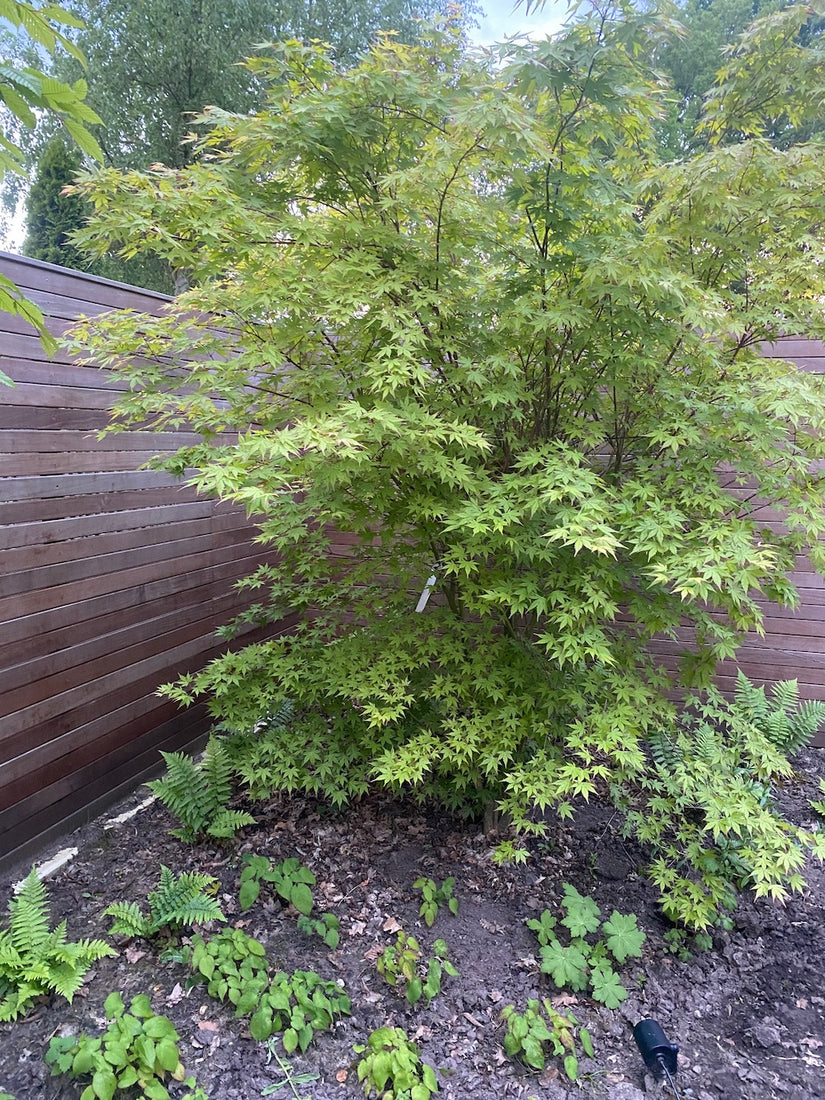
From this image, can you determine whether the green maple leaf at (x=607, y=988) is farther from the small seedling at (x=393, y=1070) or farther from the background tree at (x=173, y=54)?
the background tree at (x=173, y=54)

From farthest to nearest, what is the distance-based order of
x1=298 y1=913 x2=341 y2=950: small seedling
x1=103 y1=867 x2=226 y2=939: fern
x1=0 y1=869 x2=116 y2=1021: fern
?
1. x1=298 y1=913 x2=341 y2=950: small seedling
2. x1=103 y1=867 x2=226 y2=939: fern
3. x1=0 y1=869 x2=116 y2=1021: fern

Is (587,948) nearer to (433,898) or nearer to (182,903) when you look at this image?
(433,898)

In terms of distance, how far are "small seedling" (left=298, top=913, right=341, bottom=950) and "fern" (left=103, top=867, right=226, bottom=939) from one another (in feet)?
0.97

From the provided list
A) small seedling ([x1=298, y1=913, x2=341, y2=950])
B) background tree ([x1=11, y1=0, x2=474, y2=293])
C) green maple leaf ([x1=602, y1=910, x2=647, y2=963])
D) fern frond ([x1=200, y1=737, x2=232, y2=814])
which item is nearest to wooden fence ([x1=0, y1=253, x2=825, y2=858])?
fern frond ([x1=200, y1=737, x2=232, y2=814])

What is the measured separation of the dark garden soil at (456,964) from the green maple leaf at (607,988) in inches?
2.0

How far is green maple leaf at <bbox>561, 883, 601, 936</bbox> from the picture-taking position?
2361 mm

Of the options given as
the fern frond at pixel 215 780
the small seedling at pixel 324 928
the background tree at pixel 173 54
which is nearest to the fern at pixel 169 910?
the small seedling at pixel 324 928

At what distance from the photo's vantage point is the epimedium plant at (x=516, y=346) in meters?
1.99

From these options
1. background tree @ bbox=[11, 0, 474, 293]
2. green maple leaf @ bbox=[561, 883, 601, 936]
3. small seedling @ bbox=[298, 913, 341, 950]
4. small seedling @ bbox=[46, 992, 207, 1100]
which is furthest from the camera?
background tree @ bbox=[11, 0, 474, 293]

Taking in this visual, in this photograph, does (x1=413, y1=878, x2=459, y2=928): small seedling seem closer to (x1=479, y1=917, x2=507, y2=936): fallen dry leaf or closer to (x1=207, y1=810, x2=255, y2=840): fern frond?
(x1=479, y1=917, x2=507, y2=936): fallen dry leaf

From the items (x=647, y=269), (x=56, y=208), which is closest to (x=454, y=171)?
(x=647, y=269)

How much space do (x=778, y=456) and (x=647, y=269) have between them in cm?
93

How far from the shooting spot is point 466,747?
241cm

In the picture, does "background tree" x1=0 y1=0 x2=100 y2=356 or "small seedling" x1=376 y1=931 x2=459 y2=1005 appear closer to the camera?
"background tree" x1=0 y1=0 x2=100 y2=356
